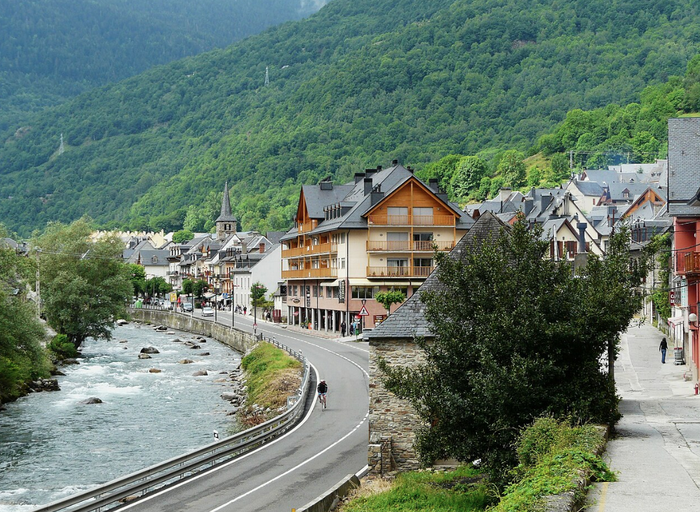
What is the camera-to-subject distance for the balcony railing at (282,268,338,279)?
81250mm

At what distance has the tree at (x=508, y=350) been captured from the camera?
21312 mm

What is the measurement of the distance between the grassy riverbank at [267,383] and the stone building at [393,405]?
17.3 metres

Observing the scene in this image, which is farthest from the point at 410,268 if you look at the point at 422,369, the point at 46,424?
the point at 422,369

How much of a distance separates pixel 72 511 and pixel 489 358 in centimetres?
1223

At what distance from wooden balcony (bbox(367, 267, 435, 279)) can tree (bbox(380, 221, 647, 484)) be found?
52.1 meters

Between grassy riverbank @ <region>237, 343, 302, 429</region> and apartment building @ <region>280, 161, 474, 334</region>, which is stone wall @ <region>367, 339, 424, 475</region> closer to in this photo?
grassy riverbank @ <region>237, 343, 302, 429</region>

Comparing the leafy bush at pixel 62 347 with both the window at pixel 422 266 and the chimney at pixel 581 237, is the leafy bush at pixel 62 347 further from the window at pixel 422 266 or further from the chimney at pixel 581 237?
the chimney at pixel 581 237

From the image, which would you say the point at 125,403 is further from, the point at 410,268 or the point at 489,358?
the point at 489,358

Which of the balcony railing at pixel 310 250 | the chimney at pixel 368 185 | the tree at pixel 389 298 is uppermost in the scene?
the chimney at pixel 368 185

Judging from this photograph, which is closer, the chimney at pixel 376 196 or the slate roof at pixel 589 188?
the chimney at pixel 376 196

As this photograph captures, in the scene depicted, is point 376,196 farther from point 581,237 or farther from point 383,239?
point 581,237

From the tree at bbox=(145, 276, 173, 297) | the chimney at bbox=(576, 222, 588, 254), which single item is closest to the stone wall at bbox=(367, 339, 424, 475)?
the chimney at bbox=(576, 222, 588, 254)

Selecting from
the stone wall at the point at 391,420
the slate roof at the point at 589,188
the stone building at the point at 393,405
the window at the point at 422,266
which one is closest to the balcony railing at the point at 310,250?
the window at the point at 422,266

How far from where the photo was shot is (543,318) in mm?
21812
